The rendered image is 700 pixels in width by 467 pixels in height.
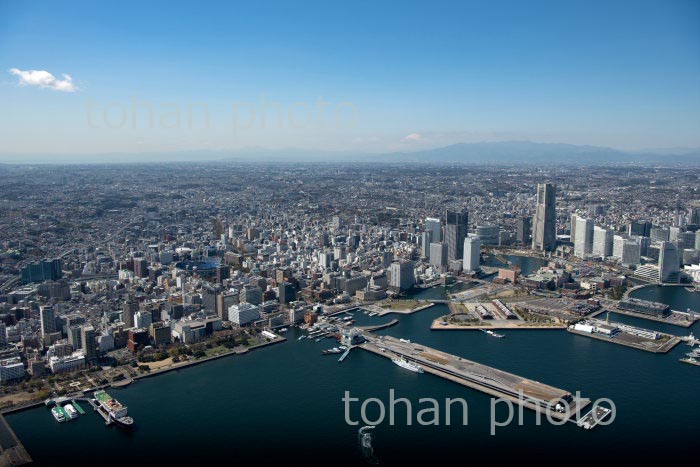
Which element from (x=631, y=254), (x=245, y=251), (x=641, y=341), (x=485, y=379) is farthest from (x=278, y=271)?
(x=631, y=254)

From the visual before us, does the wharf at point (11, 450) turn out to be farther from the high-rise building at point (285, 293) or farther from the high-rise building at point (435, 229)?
the high-rise building at point (435, 229)

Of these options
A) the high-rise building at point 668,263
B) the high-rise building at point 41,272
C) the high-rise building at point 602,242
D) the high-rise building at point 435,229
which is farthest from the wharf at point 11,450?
the high-rise building at point 602,242

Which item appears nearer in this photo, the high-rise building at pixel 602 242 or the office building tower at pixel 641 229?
the high-rise building at pixel 602 242

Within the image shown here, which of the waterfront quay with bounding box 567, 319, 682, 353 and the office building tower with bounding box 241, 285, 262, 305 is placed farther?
the office building tower with bounding box 241, 285, 262, 305

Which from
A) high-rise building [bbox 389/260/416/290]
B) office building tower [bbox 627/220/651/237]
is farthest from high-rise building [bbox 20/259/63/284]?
office building tower [bbox 627/220/651/237]

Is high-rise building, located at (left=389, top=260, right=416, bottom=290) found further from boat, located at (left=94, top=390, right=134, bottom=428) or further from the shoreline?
boat, located at (left=94, top=390, right=134, bottom=428)

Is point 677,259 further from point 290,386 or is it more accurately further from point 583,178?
point 583,178

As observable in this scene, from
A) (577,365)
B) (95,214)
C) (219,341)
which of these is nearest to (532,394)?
(577,365)
